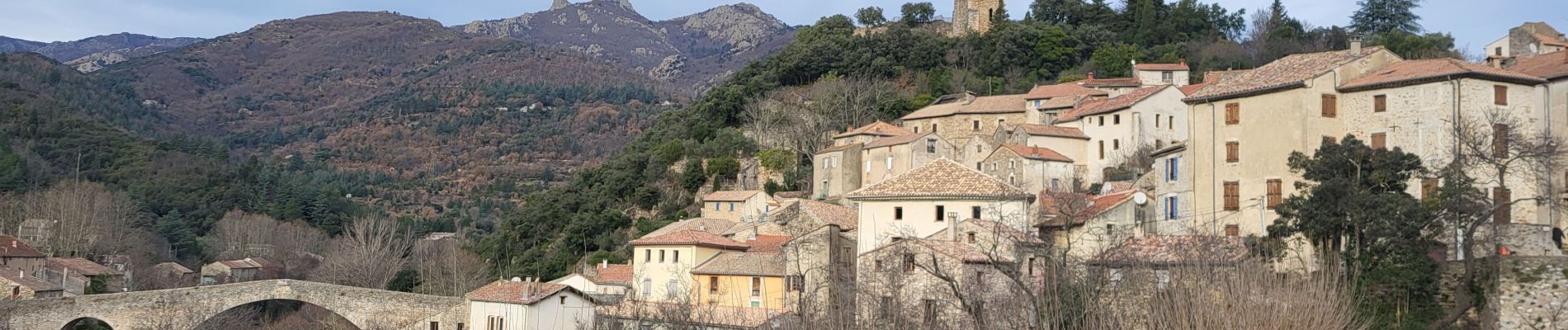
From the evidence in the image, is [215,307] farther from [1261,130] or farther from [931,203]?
[1261,130]

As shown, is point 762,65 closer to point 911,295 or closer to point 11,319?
point 11,319

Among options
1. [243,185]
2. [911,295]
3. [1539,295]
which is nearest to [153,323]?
[911,295]

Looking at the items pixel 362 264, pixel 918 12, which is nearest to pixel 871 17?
pixel 918 12

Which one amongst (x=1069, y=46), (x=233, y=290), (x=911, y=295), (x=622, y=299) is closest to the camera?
(x=911, y=295)

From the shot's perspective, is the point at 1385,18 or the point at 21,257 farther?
the point at 1385,18

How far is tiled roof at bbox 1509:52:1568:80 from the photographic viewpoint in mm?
34219

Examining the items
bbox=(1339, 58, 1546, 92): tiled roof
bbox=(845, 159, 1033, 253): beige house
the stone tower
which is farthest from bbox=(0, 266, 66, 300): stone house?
the stone tower

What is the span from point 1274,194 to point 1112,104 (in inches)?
848

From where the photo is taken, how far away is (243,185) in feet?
341

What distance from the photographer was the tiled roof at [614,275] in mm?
49969

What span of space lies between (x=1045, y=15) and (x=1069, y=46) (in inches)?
376

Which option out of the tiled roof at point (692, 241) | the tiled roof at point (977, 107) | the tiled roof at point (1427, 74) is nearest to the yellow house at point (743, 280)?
the tiled roof at point (692, 241)

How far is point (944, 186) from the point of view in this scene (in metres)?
38.1

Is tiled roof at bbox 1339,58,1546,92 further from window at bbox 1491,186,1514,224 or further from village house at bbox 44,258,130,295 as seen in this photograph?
village house at bbox 44,258,130,295
